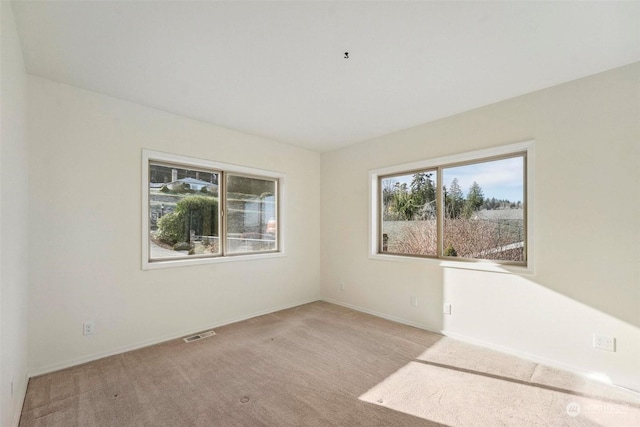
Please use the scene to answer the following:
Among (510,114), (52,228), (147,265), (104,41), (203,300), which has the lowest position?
(203,300)

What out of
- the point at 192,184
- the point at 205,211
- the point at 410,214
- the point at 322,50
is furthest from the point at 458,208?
the point at 192,184

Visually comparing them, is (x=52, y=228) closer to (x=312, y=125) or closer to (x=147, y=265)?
(x=147, y=265)

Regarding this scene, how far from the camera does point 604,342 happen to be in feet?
7.89

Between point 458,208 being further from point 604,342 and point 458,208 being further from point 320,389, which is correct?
point 320,389

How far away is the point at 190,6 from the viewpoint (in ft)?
5.68

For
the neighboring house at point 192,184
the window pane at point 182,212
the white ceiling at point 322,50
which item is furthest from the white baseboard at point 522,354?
the neighboring house at point 192,184

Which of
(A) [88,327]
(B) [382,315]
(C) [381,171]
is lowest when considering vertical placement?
(B) [382,315]

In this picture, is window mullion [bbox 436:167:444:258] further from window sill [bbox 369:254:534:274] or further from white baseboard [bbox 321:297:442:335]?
white baseboard [bbox 321:297:442:335]

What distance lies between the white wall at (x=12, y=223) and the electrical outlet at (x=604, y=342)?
4.18 metres

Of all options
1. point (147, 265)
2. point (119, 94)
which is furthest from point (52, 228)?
point (119, 94)

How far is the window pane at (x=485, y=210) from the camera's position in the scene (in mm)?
3027

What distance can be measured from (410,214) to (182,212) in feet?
9.91

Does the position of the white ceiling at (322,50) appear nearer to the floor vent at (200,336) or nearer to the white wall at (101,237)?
the white wall at (101,237)

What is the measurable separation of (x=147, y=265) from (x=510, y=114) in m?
4.20
